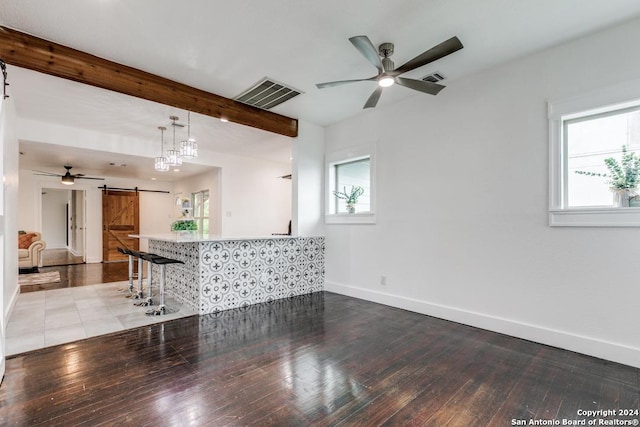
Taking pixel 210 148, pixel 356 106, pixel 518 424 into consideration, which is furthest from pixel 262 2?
pixel 210 148

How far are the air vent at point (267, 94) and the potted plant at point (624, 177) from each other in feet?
11.0

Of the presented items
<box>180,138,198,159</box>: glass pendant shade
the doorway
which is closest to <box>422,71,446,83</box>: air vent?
<box>180,138,198,159</box>: glass pendant shade

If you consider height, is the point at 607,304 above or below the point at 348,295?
above

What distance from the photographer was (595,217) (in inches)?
106

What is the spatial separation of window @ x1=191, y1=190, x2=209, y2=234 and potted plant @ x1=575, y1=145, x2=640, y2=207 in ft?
24.9

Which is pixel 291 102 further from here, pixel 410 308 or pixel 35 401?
pixel 35 401

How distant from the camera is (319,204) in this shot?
533 cm

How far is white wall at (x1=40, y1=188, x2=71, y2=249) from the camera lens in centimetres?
1291

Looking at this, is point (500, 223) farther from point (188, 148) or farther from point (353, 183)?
point (188, 148)

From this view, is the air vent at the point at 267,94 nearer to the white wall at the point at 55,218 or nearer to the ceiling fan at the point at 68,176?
the ceiling fan at the point at 68,176

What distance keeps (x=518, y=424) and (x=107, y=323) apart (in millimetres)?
3927

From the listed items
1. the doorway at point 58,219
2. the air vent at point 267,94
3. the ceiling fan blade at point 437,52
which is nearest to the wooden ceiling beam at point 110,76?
the air vent at point 267,94

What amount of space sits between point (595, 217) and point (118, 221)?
420 inches

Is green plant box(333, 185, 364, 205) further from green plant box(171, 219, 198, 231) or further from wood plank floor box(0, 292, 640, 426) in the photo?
green plant box(171, 219, 198, 231)
